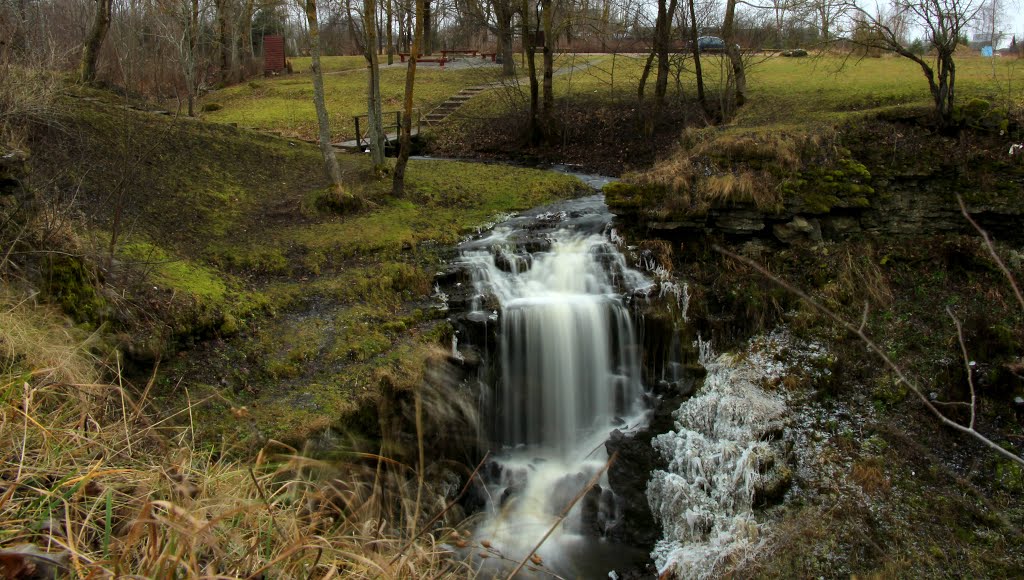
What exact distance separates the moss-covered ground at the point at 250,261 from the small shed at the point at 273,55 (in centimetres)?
2344

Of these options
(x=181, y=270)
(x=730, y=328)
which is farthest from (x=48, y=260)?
(x=730, y=328)

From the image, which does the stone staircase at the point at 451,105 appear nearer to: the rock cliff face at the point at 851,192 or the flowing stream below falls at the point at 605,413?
the flowing stream below falls at the point at 605,413

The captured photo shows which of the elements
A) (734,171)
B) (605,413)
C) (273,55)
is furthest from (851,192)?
(273,55)

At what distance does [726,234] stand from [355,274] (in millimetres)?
6072

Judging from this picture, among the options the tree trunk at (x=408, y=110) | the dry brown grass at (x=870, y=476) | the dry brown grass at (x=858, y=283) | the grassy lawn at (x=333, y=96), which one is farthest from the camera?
the grassy lawn at (x=333, y=96)

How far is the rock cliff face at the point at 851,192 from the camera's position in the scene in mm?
10305

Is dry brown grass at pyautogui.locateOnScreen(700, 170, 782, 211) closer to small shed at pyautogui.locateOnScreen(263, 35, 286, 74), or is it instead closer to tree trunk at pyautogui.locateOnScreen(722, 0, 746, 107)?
tree trunk at pyautogui.locateOnScreen(722, 0, 746, 107)

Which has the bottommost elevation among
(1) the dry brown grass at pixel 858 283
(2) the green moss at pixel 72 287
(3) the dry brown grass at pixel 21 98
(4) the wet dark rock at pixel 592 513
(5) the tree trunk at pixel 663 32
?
(4) the wet dark rock at pixel 592 513

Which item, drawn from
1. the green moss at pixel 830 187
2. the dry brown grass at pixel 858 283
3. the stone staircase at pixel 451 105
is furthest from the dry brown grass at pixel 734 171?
the stone staircase at pixel 451 105

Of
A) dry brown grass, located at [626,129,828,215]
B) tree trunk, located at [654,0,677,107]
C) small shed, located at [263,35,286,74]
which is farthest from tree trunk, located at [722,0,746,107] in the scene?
small shed, located at [263,35,286,74]

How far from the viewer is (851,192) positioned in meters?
10.8

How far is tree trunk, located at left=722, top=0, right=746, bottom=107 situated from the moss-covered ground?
18.2 ft

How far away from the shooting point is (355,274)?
10.4m

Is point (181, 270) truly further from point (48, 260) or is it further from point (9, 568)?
point (9, 568)
